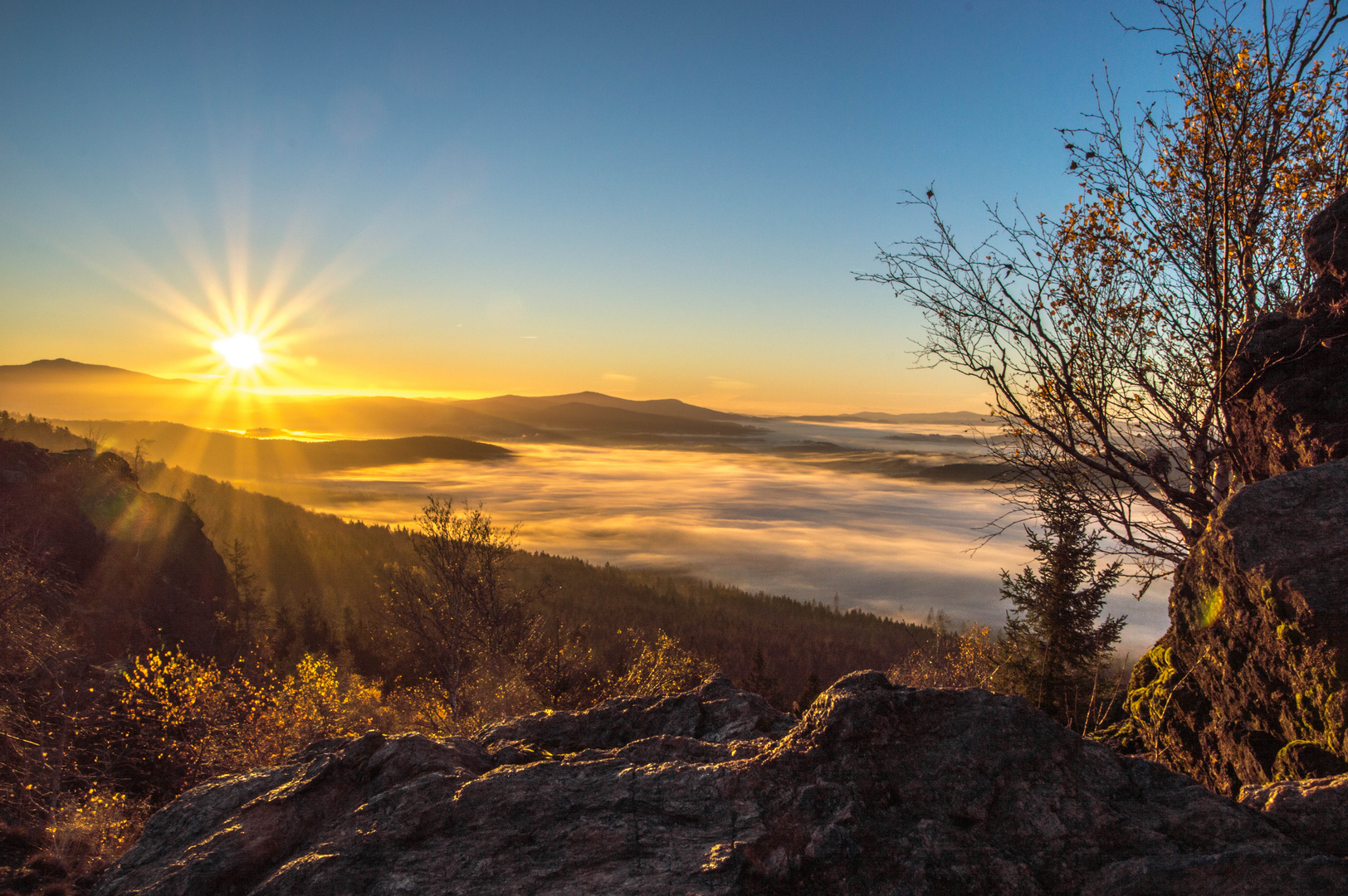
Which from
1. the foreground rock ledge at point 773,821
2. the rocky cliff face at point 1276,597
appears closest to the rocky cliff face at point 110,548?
the foreground rock ledge at point 773,821

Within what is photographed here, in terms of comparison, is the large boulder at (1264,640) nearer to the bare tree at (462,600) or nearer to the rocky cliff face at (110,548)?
the bare tree at (462,600)

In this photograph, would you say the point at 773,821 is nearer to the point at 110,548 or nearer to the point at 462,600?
the point at 462,600

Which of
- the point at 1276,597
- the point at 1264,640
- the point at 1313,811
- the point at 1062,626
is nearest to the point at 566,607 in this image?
the point at 1062,626

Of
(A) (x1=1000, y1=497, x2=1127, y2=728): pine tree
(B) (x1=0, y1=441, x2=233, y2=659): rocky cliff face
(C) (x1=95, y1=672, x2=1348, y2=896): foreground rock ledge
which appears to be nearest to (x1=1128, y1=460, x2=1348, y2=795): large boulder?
(C) (x1=95, y1=672, x2=1348, y2=896): foreground rock ledge

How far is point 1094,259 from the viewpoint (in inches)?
327

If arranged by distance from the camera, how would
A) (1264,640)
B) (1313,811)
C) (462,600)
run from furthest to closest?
(462,600), (1264,640), (1313,811)

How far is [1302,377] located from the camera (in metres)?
5.46

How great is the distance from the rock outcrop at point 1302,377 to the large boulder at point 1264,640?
1460mm

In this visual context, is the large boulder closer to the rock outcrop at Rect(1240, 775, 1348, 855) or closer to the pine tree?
the rock outcrop at Rect(1240, 775, 1348, 855)

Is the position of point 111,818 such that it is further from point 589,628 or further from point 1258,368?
point 589,628

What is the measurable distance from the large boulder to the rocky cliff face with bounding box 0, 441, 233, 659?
40.5 m

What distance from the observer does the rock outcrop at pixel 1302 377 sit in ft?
16.9

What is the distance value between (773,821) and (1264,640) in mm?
3243

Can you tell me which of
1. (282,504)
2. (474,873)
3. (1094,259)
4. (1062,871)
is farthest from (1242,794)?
(282,504)
